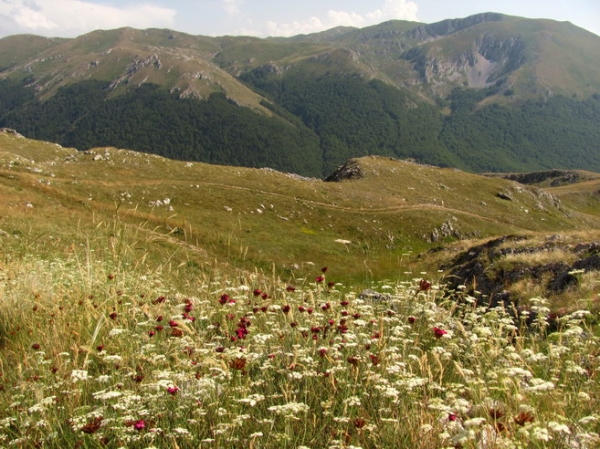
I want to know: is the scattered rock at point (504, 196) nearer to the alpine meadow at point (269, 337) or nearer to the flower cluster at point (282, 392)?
the alpine meadow at point (269, 337)

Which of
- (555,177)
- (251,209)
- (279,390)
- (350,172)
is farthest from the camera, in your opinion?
(555,177)

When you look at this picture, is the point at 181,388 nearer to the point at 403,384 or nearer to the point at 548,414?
the point at 403,384

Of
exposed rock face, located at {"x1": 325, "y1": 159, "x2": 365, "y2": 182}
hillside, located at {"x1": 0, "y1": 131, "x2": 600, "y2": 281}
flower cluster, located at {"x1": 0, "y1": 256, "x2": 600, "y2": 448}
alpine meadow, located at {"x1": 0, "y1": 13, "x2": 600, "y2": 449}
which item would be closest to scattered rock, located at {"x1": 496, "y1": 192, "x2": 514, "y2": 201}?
hillside, located at {"x1": 0, "y1": 131, "x2": 600, "y2": 281}

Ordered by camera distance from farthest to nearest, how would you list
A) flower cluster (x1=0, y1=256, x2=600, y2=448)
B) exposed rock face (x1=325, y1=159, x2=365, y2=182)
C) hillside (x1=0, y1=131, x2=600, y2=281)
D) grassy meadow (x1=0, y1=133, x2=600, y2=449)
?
exposed rock face (x1=325, y1=159, x2=365, y2=182) < hillside (x1=0, y1=131, x2=600, y2=281) < grassy meadow (x1=0, y1=133, x2=600, y2=449) < flower cluster (x1=0, y1=256, x2=600, y2=448)

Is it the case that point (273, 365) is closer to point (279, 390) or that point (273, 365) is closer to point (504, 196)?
point (279, 390)

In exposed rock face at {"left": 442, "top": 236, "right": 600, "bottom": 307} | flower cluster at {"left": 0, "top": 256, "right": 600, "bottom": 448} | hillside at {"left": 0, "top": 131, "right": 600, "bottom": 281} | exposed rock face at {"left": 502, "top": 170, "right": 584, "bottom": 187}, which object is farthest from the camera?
exposed rock face at {"left": 502, "top": 170, "right": 584, "bottom": 187}

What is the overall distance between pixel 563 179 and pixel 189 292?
204 metres

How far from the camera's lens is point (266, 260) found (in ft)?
117

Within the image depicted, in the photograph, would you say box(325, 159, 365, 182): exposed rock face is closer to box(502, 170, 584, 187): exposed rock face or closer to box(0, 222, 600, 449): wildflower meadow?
box(0, 222, 600, 449): wildflower meadow

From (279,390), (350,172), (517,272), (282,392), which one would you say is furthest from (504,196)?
(282,392)

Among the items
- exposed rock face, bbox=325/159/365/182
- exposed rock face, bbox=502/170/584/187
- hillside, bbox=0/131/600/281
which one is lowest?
hillside, bbox=0/131/600/281

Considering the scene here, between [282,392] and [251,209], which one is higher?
[282,392]

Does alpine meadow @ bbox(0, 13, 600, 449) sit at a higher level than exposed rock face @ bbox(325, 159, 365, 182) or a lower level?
lower

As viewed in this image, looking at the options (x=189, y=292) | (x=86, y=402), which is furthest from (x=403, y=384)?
(x=189, y=292)
